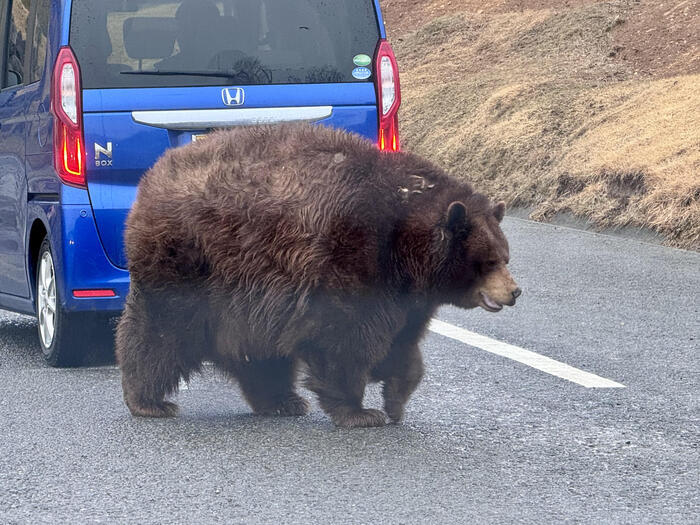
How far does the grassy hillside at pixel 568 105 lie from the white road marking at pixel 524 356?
471 centimetres

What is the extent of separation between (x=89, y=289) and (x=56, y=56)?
119 cm

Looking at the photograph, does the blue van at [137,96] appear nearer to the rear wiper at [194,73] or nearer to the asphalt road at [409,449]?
the rear wiper at [194,73]

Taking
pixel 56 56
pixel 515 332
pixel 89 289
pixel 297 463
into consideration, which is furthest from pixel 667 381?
pixel 56 56

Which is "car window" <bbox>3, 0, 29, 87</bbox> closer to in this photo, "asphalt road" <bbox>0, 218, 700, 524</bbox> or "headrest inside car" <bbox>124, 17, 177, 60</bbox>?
"headrest inside car" <bbox>124, 17, 177, 60</bbox>

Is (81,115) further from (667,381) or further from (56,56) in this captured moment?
(667,381)

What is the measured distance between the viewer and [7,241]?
339 inches

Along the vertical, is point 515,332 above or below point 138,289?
below

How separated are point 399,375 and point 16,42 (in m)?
3.68

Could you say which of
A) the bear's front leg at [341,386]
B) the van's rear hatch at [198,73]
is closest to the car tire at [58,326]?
the van's rear hatch at [198,73]

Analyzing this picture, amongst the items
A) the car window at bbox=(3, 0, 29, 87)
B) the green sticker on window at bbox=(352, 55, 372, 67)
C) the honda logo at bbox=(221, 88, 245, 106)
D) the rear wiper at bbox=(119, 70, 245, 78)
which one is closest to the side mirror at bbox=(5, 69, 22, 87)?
the car window at bbox=(3, 0, 29, 87)

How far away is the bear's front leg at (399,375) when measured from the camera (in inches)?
242

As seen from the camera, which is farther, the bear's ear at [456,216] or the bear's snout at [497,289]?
the bear's snout at [497,289]

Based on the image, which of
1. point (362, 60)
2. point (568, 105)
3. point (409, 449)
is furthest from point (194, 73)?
point (568, 105)

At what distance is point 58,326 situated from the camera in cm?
779
